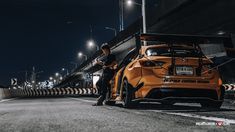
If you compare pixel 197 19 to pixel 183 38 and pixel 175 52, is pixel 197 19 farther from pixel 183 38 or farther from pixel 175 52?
pixel 175 52

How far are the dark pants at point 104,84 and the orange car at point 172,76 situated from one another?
77.3 inches

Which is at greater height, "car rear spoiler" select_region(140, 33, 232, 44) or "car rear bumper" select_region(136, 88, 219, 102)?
"car rear spoiler" select_region(140, 33, 232, 44)

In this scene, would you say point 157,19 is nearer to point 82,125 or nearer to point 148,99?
point 148,99

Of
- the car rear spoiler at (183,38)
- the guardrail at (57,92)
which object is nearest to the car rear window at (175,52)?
the car rear spoiler at (183,38)

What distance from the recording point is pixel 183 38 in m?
9.03

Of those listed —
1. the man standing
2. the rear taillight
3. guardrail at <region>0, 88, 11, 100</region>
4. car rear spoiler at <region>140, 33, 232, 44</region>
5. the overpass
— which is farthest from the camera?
the overpass

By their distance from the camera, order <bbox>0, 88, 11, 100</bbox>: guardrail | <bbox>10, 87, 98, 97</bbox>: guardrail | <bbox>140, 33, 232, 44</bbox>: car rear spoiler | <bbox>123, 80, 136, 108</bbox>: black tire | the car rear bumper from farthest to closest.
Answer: <bbox>10, 87, 98, 97</bbox>: guardrail, <bbox>0, 88, 11, 100</bbox>: guardrail, <bbox>123, 80, 136, 108</bbox>: black tire, <bbox>140, 33, 232, 44</bbox>: car rear spoiler, the car rear bumper

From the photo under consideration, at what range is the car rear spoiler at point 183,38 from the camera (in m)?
8.87

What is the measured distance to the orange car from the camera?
8312 mm

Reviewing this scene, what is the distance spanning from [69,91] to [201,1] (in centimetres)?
1392

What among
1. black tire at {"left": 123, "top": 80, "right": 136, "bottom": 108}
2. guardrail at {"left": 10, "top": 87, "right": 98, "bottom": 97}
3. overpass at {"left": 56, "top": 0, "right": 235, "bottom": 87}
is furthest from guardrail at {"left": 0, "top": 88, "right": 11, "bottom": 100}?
black tire at {"left": 123, "top": 80, "right": 136, "bottom": 108}

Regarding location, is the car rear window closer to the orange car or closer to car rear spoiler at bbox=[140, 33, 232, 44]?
the orange car

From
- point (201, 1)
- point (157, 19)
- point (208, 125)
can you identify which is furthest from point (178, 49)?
point (157, 19)

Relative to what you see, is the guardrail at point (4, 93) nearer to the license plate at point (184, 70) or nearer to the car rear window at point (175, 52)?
the car rear window at point (175, 52)
